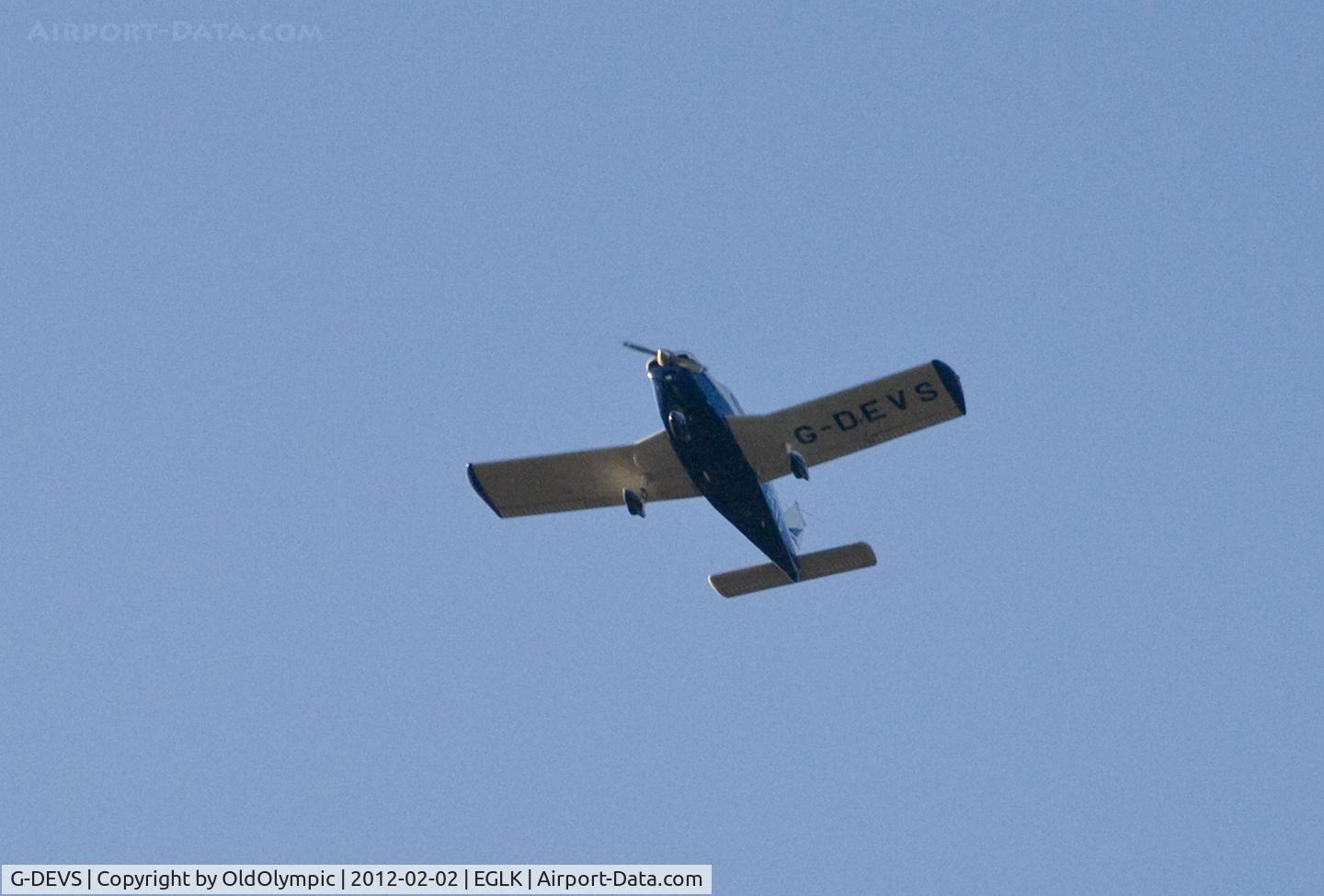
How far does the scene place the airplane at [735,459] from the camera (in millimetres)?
34219

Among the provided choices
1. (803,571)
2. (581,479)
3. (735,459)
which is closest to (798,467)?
(735,459)

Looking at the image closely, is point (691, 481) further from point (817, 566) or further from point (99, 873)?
point (99, 873)

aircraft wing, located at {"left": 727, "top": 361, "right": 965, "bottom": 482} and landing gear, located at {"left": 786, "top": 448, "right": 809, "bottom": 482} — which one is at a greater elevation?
aircraft wing, located at {"left": 727, "top": 361, "right": 965, "bottom": 482}

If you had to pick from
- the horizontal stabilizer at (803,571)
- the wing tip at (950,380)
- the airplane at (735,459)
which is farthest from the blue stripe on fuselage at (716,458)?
the wing tip at (950,380)

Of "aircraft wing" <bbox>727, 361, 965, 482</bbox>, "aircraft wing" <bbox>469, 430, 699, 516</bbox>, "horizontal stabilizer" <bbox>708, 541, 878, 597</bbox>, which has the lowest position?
"horizontal stabilizer" <bbox>708, 541, 878, 597</bbox>

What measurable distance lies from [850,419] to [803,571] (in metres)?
3.63

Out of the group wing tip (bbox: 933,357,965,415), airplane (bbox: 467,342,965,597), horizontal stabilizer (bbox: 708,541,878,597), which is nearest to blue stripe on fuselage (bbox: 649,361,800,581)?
airplane (bbox: 467,342,965,597)

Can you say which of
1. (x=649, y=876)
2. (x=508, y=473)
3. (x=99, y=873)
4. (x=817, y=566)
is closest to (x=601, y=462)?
(x=508, y=473)

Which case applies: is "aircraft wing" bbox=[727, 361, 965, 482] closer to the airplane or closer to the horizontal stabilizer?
the airplane

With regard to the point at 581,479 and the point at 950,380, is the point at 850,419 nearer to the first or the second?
the point at 950,380

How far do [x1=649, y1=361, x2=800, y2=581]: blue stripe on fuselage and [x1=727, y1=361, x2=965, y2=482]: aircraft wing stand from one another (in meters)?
0.30

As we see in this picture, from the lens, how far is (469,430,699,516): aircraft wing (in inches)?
1431

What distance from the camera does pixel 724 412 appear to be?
34781mm

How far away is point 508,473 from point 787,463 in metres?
5.03
